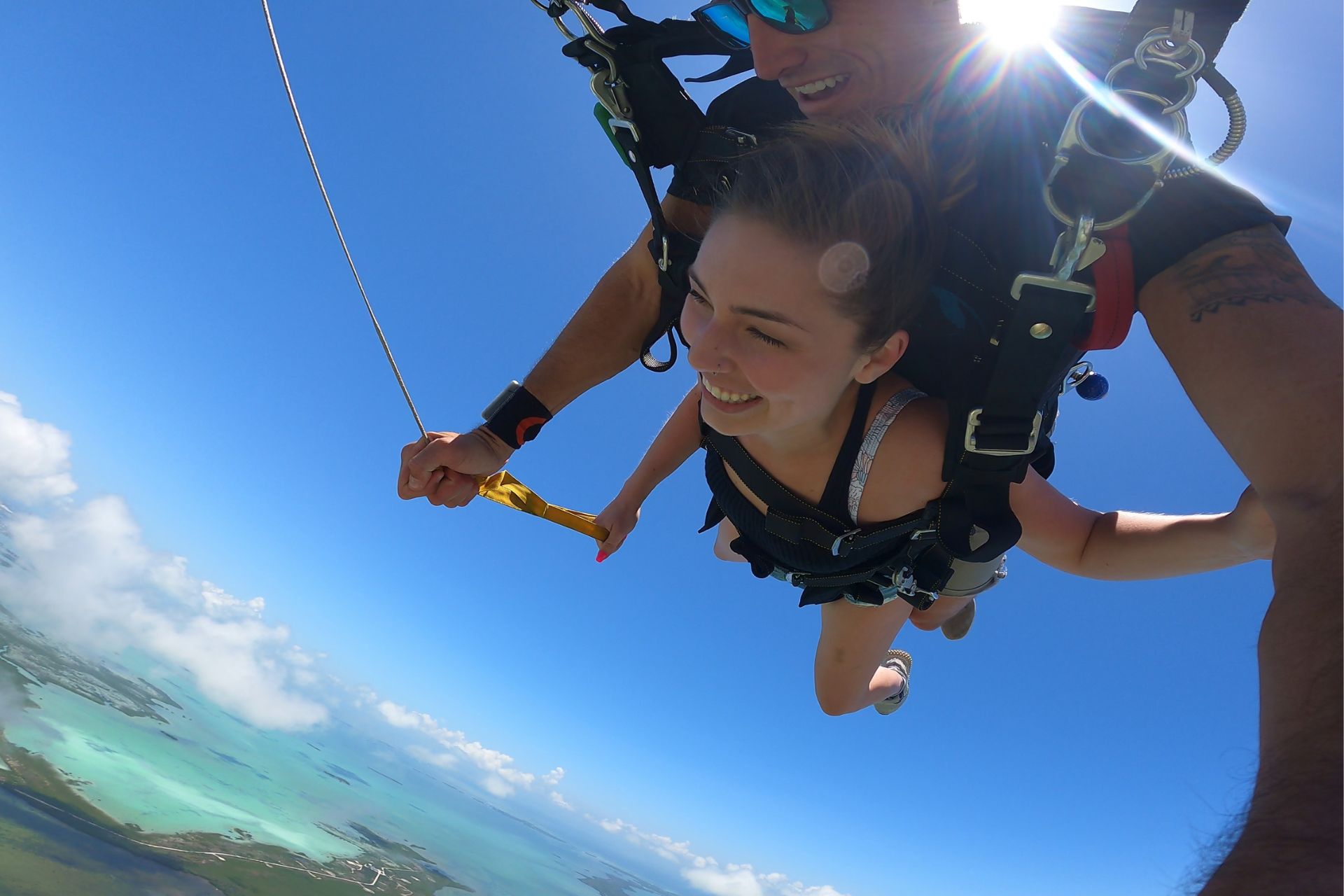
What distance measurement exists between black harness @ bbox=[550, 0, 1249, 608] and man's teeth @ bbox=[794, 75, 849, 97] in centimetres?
20

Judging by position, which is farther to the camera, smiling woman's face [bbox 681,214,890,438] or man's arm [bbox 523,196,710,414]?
man's arm [bbox 523,196,710,414]

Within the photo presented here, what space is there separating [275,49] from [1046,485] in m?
3.28

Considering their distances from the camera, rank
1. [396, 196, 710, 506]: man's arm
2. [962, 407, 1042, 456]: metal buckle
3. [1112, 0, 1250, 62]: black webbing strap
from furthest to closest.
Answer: [396, 196, 710, 506]: man's arm
[962, 407, 1042, 456]: metal buckle
[1112, 0, 1250, 62]: black webbing strap

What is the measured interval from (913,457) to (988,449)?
26 cm

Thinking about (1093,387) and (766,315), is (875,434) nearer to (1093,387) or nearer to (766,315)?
(766,315)

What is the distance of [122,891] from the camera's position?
35.3 m

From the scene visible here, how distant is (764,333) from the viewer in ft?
5.32

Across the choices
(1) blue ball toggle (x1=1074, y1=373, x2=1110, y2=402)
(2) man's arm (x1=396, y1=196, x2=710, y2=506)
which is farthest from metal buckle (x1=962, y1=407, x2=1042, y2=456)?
(2) man's arm (x1=396, y1=196, x2=710, y2=506)

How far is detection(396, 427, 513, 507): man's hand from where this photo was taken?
2188 millimetres

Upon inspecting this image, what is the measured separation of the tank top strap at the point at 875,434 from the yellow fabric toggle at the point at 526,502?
4.12 ft

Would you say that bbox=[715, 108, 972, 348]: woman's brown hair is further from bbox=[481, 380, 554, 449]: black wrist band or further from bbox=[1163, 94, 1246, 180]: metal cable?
bbox=[481, 380, 554, 449]: black wrist band

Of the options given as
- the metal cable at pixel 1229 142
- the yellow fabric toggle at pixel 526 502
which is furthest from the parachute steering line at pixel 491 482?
the metal cable at pixel 1229 142

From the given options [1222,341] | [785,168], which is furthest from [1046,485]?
[785,168]

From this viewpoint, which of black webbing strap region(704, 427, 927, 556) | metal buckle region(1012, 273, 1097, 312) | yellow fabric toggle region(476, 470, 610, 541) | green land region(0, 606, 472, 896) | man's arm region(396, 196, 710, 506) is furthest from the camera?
green land region(0, 606, 472, 896)
